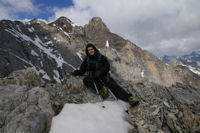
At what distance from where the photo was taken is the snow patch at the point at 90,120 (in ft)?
16.7

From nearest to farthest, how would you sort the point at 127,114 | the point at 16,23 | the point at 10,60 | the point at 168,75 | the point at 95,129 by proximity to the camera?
1. the point at 95,129
2. the point at 127,114
3. the point at 10,60
4. the point at 16,23
5. the point at 168,75

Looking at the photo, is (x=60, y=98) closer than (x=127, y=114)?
No

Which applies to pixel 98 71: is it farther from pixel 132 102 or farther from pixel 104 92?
pixel 132 102

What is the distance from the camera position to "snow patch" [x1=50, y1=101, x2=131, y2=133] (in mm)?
5098

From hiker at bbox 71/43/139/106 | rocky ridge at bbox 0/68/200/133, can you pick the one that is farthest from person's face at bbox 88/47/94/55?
rocky ridge at bbox 0/68/200/133

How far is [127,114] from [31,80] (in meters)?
7.99

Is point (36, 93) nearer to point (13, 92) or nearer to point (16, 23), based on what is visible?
point (13, 92)

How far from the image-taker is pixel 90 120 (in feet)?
18.6

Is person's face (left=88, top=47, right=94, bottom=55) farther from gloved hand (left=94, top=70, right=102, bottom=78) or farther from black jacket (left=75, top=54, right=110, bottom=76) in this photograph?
gloved hand (left=94, top=70, right=102, bottom=78)

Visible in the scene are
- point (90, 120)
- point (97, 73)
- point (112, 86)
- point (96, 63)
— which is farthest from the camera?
point (96, 63)

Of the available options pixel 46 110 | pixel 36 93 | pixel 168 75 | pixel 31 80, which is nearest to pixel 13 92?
pixel 36 93

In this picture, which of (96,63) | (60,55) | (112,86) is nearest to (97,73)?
(96,63)

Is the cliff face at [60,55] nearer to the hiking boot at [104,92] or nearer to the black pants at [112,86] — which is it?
the black pants at [112,86]

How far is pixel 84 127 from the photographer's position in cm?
518
